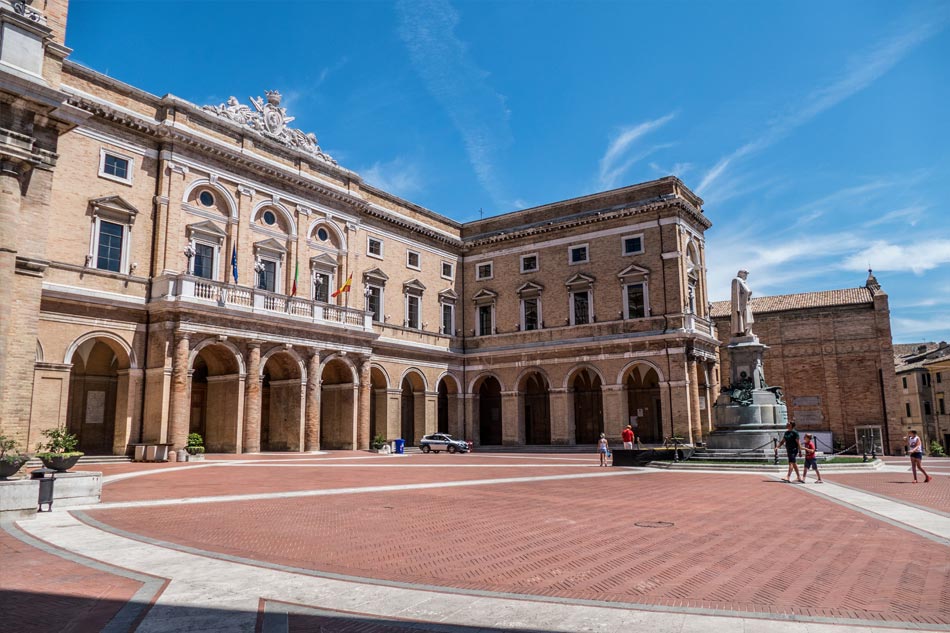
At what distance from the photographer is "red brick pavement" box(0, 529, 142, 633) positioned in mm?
5629

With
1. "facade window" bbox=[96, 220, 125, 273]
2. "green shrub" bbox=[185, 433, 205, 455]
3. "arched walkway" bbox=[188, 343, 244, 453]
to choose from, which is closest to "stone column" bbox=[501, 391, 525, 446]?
"arched walkway" bbox=[188, 343, 244, 453]

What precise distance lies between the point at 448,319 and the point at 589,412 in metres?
12.0

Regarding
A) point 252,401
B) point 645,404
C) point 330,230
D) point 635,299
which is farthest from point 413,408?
point 635,299

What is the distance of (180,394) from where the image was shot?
2880cm

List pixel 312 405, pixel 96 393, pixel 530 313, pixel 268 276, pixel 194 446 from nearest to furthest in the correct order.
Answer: pixel 194 446
pixel 96 393
pixel 312 405
pixel 268 276
pixel 530 313

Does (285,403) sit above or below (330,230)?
below

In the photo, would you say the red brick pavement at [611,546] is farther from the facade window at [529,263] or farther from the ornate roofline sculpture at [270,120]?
the facade window at [529,263]

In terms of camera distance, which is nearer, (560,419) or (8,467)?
(8,467)

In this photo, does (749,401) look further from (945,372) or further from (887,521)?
(945,372)

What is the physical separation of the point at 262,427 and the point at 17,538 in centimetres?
2904

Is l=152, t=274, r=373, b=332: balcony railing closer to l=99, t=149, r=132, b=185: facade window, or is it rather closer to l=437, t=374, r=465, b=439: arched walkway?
l=99, t=149, r=132, b=185: facade window

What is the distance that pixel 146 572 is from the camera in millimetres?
7305

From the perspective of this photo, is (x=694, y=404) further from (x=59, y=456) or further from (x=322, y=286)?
(x=59, y=456)

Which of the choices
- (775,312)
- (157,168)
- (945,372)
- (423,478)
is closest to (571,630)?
(423,478)
